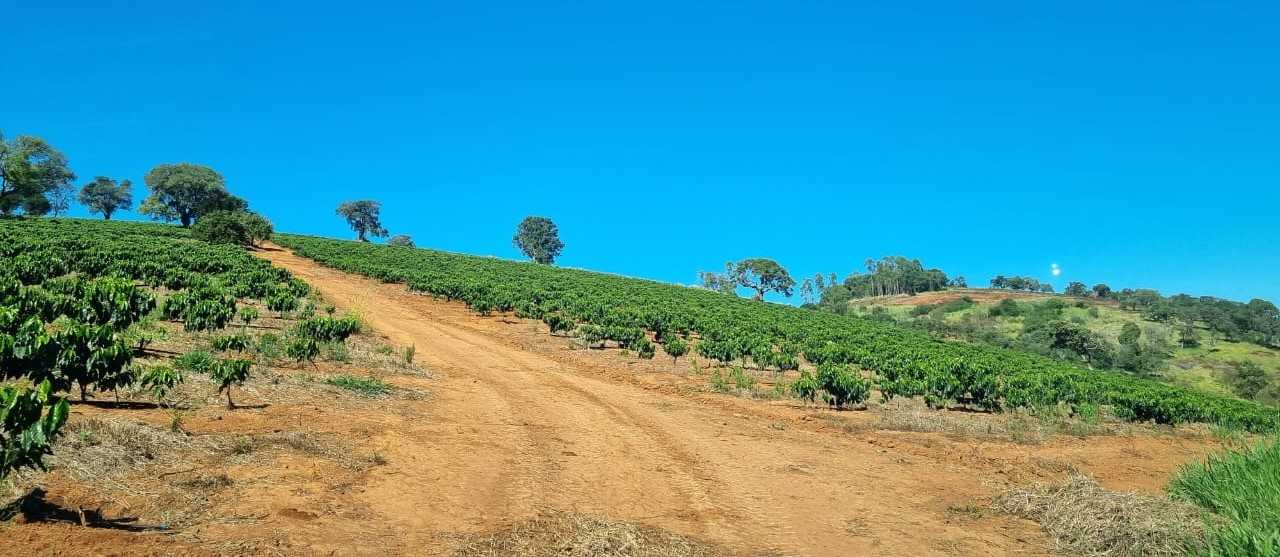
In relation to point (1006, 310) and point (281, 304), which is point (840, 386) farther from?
point (1006, 310)

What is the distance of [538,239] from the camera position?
114m

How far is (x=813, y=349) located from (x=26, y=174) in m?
71.0

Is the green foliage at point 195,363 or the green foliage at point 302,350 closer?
the green foliage at point 195,363

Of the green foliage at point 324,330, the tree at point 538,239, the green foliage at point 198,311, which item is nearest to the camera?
the green foliage at point 198,311

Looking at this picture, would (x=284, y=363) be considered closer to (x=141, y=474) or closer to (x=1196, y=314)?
(x=141, y=474)

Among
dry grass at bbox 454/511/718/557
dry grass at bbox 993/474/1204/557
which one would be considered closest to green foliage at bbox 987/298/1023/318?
dry grass at bbox 993/474/1204/557

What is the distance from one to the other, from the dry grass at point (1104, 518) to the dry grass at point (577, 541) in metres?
4.77

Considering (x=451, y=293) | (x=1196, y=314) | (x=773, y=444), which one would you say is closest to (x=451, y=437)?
(x=773, y=444)

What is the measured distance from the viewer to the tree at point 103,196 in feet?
295

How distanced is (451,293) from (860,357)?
22502 millimetres

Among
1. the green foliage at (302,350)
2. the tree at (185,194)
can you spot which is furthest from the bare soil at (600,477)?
the tree at (185,194)

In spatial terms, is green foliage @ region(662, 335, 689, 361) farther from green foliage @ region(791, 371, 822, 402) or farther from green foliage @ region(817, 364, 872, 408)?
green foliage @ region(817, 364, 872, 408)

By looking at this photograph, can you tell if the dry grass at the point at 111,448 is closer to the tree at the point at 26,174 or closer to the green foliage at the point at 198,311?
the green foliage at the point at 198,311

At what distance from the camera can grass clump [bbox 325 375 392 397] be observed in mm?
13859
